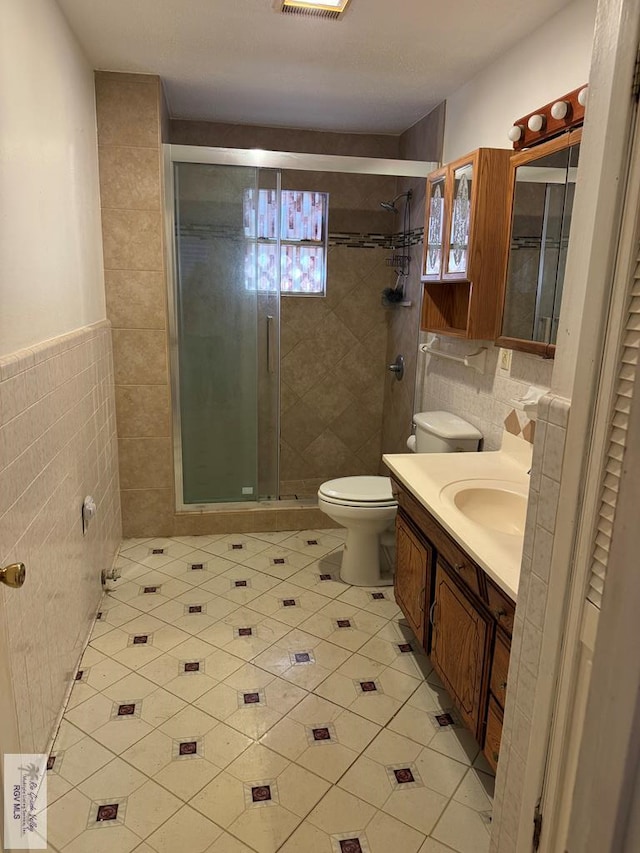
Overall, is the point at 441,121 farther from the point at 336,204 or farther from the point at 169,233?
the point at 169,233

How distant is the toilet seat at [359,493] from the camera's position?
9.25 ft

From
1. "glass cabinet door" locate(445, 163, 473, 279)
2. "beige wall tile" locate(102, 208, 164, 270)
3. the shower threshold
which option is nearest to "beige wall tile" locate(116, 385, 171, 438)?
the shower threshold

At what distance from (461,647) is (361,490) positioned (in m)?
1.21

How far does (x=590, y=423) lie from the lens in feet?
2.98

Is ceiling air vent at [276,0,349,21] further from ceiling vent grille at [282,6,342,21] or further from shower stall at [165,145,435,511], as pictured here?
shower stall at [165,145,435,511]

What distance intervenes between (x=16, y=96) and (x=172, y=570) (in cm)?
222

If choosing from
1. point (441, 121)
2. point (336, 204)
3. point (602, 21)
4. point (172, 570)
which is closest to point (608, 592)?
point (602, 21)

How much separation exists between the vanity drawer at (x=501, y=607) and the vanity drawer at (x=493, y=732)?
0.84ft

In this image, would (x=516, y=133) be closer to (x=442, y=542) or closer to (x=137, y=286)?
(x=442, y=542)

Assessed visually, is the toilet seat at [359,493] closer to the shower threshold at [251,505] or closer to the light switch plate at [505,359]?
the shower threshold at [251,505]

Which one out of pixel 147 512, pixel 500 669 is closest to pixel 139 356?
pixel 147 512

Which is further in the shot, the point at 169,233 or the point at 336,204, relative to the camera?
the point at 336,204

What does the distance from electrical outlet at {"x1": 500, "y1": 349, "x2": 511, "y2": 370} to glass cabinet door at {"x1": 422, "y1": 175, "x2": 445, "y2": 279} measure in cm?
52

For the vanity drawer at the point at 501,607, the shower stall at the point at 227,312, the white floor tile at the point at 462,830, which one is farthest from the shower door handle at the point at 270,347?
the white floor tile at the point at 462,830
